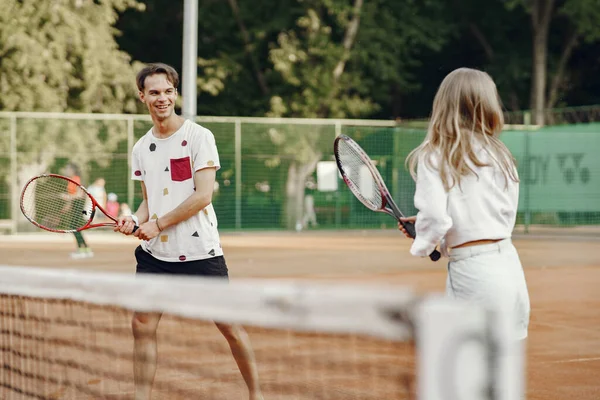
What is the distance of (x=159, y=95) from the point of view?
467 centimetres

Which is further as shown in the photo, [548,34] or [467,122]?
[548,34]

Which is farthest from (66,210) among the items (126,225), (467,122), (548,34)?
(548,34)

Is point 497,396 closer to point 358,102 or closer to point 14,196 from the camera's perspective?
point 14,196

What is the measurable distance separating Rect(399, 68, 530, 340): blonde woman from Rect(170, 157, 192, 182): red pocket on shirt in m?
1.25

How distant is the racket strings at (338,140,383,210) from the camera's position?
198 inches

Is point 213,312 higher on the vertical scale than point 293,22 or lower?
lower

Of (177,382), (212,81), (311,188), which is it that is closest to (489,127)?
(177,382)

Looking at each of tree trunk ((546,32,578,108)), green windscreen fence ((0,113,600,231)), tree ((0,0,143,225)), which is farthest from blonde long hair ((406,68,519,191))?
tree trunk ((546,32,578,108))

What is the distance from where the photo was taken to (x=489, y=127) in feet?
12.2

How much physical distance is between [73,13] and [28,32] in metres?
1.09

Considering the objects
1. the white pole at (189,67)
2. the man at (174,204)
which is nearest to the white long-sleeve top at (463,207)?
the man at (174,204)

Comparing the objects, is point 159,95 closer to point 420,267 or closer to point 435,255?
point 435,255

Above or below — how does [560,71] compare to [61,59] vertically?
above

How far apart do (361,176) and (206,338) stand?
2501mm
